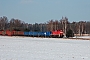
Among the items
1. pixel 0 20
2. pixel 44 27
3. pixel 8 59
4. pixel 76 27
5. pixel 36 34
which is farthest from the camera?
pixel 0 20

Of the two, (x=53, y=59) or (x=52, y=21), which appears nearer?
(x=53, y=59)

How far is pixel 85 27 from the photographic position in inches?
5438

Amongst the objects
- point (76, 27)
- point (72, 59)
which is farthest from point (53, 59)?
point (76, 27)

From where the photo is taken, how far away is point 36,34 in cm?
8525

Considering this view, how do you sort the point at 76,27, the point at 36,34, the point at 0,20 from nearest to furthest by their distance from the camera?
the point at 36,34, the point at 76,27, the point at 0,20

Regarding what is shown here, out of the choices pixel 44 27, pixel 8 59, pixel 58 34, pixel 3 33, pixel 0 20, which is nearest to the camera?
pixel 8 59

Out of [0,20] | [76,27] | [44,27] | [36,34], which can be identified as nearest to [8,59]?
[36,34]

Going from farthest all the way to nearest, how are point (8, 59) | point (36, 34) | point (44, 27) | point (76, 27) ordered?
point (44, 27) < point (76, 27) < point (36, 34) < point (8, 59)

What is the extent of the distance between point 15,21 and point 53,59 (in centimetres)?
15901

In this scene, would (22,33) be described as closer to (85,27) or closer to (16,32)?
(16,32)

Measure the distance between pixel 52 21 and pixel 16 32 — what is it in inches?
2566

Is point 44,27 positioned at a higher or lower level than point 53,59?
higher

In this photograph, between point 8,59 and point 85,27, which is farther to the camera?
point 85,27

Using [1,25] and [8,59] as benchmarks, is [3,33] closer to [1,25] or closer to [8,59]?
[1,25]
